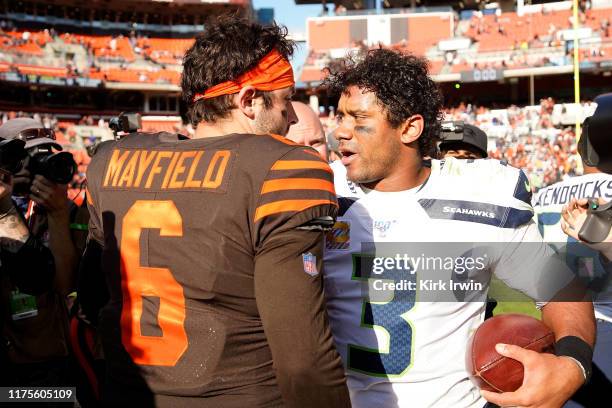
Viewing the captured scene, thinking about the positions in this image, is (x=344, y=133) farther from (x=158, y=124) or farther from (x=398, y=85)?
(x=158, y=124)

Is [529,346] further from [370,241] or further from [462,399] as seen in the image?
[370,241]

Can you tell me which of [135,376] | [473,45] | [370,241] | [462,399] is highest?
[473,45]

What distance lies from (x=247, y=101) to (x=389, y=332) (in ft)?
2.89

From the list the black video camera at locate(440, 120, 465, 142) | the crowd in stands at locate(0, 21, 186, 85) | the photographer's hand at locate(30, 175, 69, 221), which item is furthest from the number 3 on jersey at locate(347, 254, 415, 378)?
the crowd in stands at locate(0, 21, 186, 85)

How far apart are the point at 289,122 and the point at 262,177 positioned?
0.41 meters

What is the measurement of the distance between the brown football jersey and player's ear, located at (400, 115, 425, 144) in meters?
0.76

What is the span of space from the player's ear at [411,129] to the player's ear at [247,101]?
0.69 meters

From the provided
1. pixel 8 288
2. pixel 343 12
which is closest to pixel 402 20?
pixel 343 12

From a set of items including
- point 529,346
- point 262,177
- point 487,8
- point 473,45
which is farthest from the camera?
point 487,8

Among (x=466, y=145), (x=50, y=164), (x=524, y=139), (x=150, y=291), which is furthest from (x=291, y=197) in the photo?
(x=524, y=139)

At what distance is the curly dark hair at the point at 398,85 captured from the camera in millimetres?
2273

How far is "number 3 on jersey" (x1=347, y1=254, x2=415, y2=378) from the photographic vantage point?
2.05 metres

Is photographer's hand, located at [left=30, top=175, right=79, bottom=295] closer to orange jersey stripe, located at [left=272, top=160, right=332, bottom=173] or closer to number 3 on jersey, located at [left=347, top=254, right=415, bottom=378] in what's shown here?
number 3 on jersey, located at [left=347, top=254, right=415, bottom=378]

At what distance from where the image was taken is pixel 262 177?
1.57 metres
